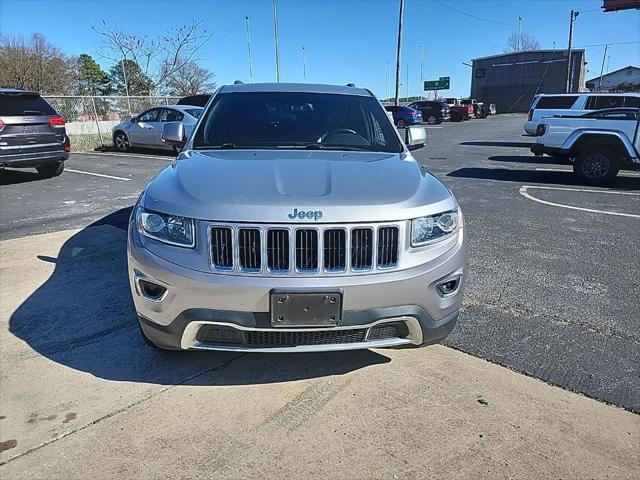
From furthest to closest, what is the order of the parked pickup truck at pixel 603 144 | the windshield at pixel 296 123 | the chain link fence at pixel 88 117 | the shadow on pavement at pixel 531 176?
the chain link fence at pixel 88 117
the shadow on pavement at pixel 531 176
the parked pickup truck at pixel 603 144
the windshield at pixel 296 123

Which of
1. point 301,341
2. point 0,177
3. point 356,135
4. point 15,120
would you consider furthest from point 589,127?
point 0,177

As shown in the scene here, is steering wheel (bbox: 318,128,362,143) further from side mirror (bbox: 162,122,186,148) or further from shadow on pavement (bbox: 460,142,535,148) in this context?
shadow on pavement (bbox: 460,142,535,148)

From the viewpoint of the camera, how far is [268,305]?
2.25 meters

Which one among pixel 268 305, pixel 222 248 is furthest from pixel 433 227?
pixel 222 248

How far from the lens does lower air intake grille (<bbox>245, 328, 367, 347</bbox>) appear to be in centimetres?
237

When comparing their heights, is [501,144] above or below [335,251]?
below

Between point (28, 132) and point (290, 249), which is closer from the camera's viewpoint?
point (290, 249)

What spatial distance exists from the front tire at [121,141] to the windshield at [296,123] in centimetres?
1304

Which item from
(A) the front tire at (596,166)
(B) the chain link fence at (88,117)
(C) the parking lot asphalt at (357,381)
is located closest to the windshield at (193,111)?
(B) the chain link fence at (88,117)

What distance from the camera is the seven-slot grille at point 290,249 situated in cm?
228

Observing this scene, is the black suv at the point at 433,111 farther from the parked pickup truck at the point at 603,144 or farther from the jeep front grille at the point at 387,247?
the jeep front grille at the point at 387,247

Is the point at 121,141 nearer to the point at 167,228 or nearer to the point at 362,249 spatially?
the point at 167,228

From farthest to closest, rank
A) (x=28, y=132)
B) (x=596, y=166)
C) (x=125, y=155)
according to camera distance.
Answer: (x=125, y=155) < (x=596, y=166) < (x=28, y=132)

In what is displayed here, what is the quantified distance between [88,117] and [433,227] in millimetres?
19468
